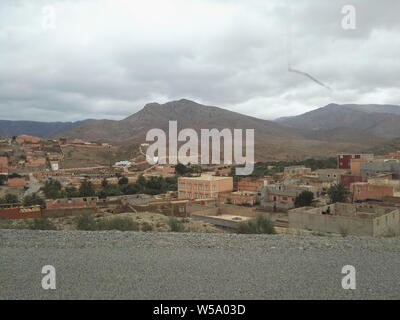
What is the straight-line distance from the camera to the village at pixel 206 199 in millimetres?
9859

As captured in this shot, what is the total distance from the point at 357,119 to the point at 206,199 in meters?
120

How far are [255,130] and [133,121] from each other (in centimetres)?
3878

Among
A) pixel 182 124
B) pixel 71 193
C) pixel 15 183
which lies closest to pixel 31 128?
pixel 182 124

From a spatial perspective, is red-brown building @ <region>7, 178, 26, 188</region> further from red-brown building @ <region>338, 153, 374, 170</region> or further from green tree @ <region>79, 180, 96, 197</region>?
red-brown building @ <region>338, 153, 374, 170</region>

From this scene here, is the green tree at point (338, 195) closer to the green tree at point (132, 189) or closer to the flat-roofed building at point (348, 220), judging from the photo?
the flat-roofed building at point (348, 220)

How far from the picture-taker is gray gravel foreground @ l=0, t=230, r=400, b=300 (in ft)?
12.3

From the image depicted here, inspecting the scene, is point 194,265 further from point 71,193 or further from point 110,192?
point 110,192

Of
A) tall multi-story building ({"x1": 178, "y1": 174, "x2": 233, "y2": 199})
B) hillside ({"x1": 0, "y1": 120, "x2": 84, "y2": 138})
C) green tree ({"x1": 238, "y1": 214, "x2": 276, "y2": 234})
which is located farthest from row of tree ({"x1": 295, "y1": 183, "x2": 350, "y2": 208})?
hillside ({"x1": 0, "y1": 120, "x2": 84, "y2": 138})

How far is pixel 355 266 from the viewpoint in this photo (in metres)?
4.45

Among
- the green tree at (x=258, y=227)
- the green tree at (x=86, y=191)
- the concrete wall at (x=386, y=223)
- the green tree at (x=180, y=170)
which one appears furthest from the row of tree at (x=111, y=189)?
the green tree at (x=258, y=227)

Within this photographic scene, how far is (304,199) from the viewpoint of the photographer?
24453 mm
